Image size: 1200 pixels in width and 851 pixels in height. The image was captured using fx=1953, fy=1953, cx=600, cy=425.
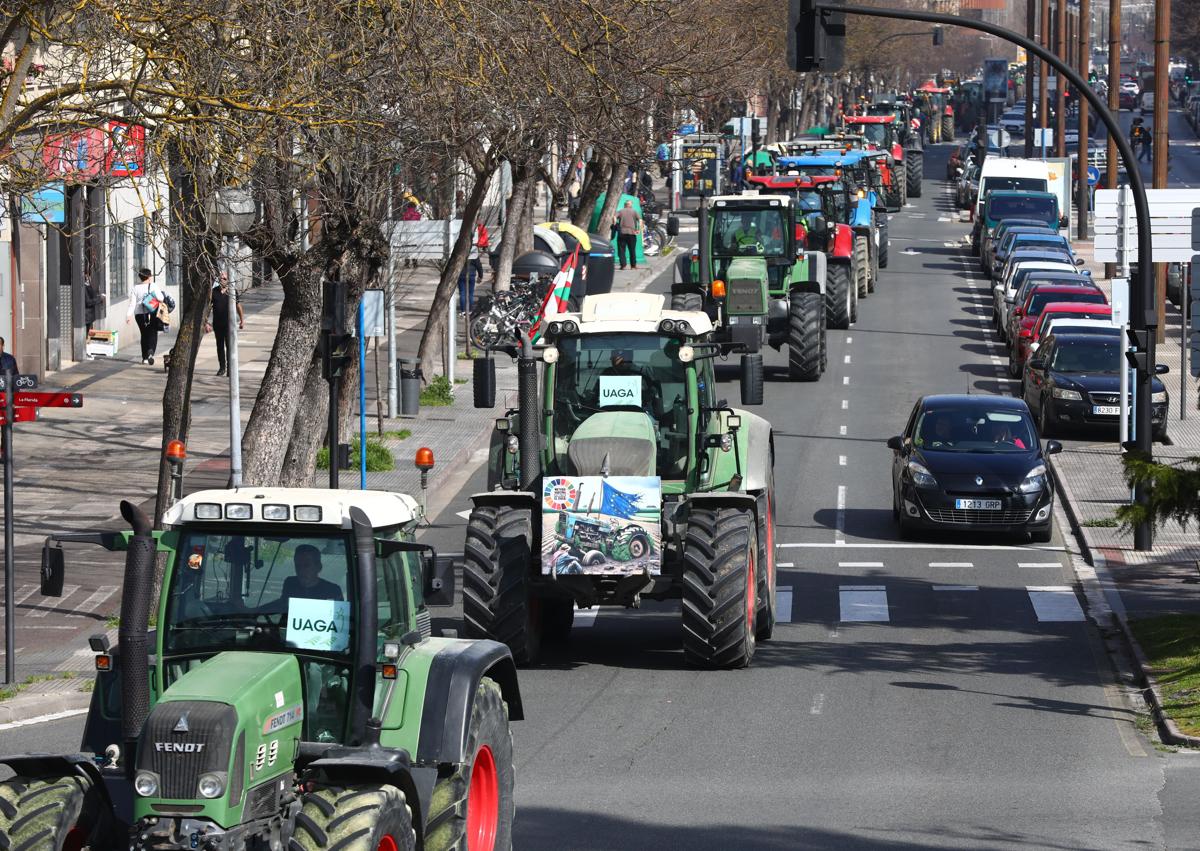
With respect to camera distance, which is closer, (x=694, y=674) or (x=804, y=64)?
(x=694, y=674)

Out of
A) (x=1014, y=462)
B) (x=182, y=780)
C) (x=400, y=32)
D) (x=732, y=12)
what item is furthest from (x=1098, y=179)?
(x=182, y=780)

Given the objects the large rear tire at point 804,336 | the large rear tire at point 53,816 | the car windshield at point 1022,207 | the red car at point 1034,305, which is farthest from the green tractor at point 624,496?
the car windshield at point 1022,207

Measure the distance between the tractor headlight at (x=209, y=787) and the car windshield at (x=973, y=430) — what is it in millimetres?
17102

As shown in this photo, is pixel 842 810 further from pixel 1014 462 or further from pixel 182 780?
pixel 1014 462

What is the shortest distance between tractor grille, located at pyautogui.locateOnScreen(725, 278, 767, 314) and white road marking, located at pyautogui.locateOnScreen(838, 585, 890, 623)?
12.4 metres

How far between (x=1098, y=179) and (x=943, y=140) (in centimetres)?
4888

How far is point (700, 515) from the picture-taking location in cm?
1594

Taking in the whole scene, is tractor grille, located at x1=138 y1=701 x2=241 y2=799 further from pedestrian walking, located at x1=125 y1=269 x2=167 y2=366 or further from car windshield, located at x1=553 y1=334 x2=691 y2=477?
pedestrian walking, located at x1=125 y1=269 x2=167 y2=366

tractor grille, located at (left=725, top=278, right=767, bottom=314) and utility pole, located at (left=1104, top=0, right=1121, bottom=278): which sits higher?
utility pole, located at (left=1104, top=0, right=1121, bottom=278)

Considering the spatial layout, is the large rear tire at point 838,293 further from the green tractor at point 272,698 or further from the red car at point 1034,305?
the green tractor at point 272,698

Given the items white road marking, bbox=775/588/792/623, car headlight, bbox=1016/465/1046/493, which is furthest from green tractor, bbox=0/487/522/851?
car headlight, bbox=1016/465/1046/493

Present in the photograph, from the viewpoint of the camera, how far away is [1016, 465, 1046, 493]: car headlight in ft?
75.5

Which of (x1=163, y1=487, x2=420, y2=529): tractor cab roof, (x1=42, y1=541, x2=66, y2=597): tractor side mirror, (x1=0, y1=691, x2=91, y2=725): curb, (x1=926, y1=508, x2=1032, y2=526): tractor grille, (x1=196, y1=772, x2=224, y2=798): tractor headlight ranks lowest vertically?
(x1=0, y1=691, x2=91, y2=725): curb

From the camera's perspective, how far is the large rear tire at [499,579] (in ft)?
52.4
